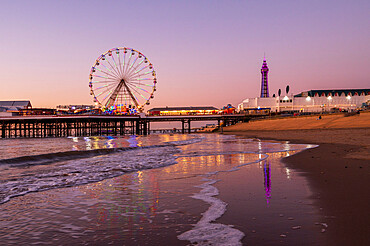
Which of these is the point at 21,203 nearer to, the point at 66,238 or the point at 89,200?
the point at 89,200

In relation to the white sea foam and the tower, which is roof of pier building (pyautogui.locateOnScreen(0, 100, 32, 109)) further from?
the white sea foam

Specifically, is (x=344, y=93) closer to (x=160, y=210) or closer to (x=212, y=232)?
(x=160, y=210)

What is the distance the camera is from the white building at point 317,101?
3445 inches

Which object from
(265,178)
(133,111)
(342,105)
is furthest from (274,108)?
(265,178)

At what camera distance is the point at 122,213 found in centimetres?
511

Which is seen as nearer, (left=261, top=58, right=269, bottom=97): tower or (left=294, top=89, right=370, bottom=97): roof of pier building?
(left=294, top=89, right=370, bottom=97): roof of pier building

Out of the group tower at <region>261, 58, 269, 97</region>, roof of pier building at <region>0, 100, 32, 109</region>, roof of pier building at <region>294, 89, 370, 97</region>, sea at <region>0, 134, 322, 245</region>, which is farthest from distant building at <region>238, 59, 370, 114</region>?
sea at <region>0, 134, 322, 245</region>

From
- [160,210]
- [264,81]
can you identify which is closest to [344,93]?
[264,81]

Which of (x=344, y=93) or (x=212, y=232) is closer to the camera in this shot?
(x=212, y=232)

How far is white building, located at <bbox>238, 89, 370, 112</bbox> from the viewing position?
87.5 metres

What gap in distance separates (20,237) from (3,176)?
21.9 ft

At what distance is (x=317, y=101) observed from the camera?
90.1 m

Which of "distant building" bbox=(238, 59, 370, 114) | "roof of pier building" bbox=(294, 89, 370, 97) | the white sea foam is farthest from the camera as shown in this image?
"roof of pier building" bbox=(294, 89, 370, 97)

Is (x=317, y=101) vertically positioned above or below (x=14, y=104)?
below
